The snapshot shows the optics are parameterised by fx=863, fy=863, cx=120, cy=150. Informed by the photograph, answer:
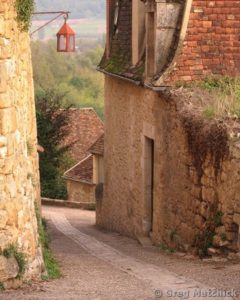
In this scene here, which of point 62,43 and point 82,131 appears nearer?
point 62,43

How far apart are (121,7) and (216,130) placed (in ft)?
27.6

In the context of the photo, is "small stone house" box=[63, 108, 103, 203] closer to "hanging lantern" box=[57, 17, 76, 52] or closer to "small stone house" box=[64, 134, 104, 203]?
"small stone house" box=[64, 134, 104, 203]

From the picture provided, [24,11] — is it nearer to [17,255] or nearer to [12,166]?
[12,166]

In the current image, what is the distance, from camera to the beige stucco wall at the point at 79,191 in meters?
36.2

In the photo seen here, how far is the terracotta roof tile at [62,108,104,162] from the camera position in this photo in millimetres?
42688

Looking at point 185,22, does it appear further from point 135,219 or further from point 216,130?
point 135,219

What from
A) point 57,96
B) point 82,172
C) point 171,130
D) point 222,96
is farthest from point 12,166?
point 57,96

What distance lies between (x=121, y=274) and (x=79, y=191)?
24935mm

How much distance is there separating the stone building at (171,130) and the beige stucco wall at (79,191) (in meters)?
15.0

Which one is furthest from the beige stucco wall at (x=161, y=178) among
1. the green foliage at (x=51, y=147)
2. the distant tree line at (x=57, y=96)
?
the distant tree line at (x=57, y=96)

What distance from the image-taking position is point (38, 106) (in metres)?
37.9

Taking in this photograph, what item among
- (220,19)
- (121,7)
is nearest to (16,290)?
(220,19)

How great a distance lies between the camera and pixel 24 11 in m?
10.7

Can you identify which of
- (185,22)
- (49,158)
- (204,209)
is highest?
(185,22)
